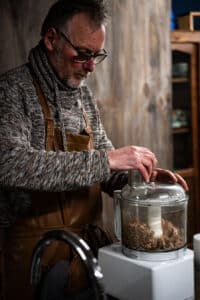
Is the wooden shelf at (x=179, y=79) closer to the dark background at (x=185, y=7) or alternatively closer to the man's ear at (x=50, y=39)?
the dark background at (x=185, y=7)

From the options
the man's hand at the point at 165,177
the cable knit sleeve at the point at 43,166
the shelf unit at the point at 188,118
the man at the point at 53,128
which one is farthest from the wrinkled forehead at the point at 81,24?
the shelf unit at the point at 188,118

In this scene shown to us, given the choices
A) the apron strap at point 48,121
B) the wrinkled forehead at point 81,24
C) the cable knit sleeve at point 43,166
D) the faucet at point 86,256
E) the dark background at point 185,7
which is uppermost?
the dark background at point 185,7

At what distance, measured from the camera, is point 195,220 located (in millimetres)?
4078

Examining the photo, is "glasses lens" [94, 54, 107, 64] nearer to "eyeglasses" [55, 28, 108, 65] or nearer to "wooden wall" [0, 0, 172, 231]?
"eyeglasses" [55, 28, 108, 65]

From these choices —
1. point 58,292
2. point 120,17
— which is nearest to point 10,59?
point 120,17

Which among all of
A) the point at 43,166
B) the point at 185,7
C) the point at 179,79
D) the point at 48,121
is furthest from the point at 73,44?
the point at 185,7

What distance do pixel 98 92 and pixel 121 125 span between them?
8.0 inches

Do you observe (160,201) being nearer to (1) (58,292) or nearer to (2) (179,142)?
(1) (58,292)

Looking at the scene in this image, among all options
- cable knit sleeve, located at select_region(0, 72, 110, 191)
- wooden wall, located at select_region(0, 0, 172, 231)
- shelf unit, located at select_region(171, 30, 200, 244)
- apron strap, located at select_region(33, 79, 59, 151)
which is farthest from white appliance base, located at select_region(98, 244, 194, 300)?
shelf unit, located at select_region(171, 30, 200, 244)

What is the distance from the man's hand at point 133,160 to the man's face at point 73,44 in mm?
325

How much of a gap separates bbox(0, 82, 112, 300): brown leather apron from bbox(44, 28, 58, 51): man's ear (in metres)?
0.14

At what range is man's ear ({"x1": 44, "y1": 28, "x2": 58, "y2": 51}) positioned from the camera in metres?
1.63

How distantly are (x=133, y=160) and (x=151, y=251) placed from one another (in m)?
0.28

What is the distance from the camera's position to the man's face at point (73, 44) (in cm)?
160
